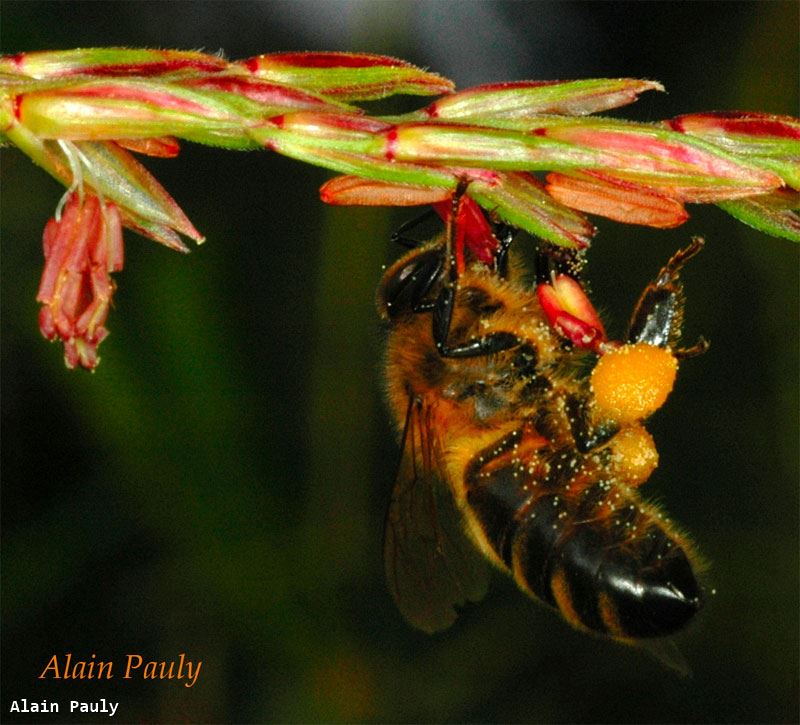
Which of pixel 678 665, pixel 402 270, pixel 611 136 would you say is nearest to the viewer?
pixel 611 136

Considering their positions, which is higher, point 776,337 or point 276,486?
point 776,337

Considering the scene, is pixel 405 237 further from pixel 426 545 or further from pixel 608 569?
pixel 608 569

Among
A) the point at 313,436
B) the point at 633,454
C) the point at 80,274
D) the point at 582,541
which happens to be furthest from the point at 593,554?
the point at 313,436

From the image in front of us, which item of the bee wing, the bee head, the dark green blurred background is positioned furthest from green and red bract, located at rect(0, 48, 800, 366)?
the dark green blurred background

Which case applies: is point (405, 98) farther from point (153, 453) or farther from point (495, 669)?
point (495, 669)

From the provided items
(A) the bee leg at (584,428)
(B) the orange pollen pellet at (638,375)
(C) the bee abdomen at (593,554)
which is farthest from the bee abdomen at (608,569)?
(B) the orange pollen pellet at (638,375)

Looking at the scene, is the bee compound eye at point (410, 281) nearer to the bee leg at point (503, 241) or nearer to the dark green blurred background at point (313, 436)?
the bee leg at point (503, 241)

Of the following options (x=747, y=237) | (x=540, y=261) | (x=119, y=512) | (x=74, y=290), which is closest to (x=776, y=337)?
(x=747, y=237)

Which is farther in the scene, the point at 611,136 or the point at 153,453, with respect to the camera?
the point at 153,453
